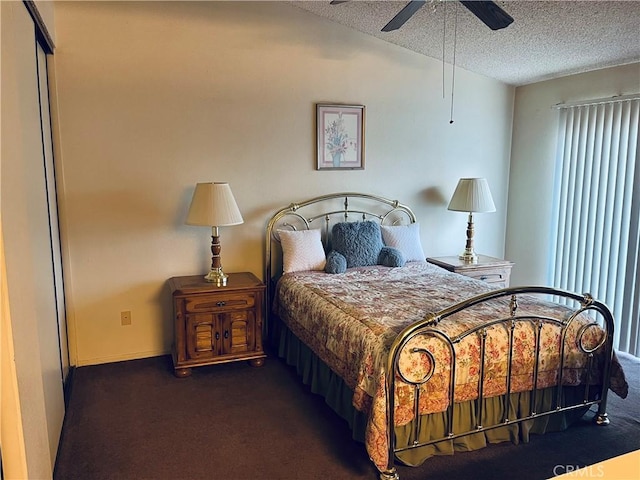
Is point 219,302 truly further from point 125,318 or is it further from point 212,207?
point 125,318

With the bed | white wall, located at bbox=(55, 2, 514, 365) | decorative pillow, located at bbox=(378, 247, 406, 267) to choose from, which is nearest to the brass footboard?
the bed

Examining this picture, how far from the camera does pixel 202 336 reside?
3.59m

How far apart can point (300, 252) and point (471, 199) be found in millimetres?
1647

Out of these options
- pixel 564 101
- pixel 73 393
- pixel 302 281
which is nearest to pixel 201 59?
pixel 302 281

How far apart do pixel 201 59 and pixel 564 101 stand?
3.16 m

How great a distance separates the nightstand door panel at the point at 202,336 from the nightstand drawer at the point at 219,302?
5 cm

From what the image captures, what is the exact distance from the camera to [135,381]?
11.5 feet

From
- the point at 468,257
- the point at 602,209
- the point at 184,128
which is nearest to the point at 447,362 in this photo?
the point at 468,257

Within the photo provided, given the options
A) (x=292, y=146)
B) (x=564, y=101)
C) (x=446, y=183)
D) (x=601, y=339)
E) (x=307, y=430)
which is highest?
(x=564, y=101)

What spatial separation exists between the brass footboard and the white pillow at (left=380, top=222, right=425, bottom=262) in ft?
4.54

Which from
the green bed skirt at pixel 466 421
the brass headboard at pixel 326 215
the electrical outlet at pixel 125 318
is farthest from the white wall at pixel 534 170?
the electrical outlet at pixel 125 318

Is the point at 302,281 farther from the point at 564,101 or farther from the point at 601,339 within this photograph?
the point at 564,101

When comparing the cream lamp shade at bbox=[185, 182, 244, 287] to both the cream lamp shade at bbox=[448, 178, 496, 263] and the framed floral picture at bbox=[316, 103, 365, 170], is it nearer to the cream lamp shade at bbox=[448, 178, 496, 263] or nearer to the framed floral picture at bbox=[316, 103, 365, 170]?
the framed floral picture at bbox=[316, 103, 365, 170]

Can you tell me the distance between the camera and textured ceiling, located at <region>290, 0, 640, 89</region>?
3146 millimetres
